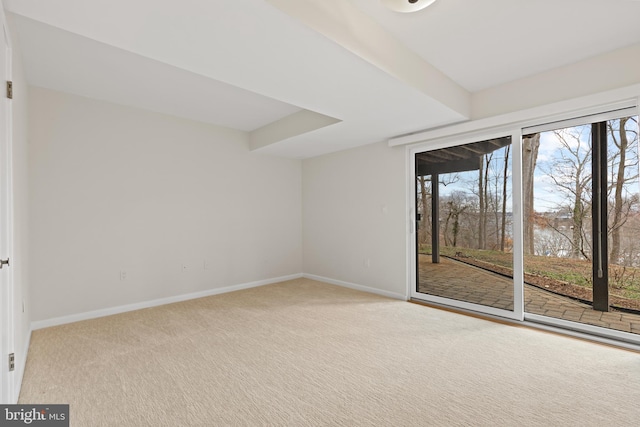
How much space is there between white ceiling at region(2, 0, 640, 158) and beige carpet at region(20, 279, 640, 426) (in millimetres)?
2259

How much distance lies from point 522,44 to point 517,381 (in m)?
2.61

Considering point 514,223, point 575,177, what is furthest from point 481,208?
point 575,177

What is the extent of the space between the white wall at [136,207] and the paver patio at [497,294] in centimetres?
263

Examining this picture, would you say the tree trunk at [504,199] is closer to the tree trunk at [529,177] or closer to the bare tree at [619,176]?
the tree trunk at [529,177]

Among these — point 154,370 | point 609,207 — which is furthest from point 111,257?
point 609,207

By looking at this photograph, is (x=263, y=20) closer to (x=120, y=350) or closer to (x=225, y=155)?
(x=120, y=350)

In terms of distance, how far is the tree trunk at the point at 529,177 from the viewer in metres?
3.35

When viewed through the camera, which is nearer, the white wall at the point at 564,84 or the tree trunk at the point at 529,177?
the white wall at the point at 564,84

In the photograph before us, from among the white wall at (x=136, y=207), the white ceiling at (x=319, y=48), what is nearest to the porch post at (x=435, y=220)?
the white ceiling at (x=319, y=48)

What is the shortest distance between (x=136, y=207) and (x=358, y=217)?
308cm

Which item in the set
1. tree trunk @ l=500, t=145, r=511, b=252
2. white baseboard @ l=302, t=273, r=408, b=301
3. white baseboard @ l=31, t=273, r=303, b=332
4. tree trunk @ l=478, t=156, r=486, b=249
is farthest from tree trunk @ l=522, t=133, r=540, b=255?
white baseboard @ l=31, t=273, r=303, b=332

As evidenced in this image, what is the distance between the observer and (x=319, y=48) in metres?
2.01

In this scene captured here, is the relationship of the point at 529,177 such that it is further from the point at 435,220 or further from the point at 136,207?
the point at 136,207

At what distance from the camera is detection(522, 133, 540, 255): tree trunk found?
3.35m
